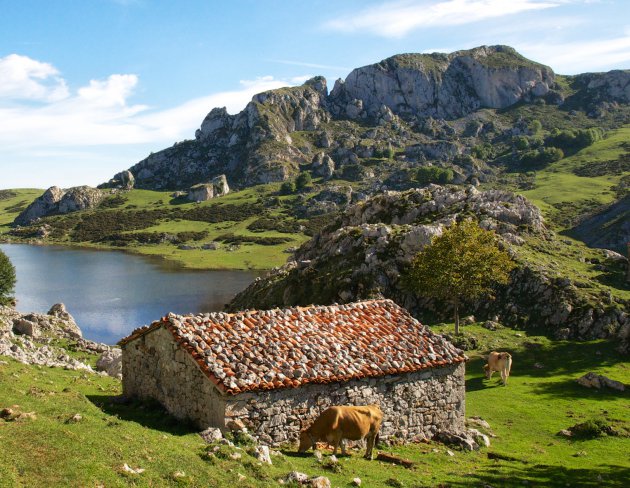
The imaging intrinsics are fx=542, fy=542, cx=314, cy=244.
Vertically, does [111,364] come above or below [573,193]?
below

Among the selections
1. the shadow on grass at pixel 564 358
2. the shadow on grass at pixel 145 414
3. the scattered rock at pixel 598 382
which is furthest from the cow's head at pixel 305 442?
the shadow on grass at pixel 564 358

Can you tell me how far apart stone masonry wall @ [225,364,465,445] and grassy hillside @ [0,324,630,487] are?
35.3 inches

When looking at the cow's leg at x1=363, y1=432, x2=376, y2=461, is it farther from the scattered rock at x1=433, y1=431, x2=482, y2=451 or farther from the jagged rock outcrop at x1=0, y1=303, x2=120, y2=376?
the jagged rock outcrop at x1=0, y1=303, x2=120, y2=376

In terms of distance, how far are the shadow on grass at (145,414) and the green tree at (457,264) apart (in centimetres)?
2623

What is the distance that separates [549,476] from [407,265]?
32.9 metres

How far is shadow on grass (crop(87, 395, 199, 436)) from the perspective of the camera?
18734mm

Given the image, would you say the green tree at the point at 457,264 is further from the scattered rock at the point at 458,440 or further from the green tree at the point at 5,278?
the green tree at the point at 5,278

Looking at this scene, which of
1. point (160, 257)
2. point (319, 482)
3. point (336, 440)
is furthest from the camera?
point (160, 257)

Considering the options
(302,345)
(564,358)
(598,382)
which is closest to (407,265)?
(564,358)

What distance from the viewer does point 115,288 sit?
107938 millimetres

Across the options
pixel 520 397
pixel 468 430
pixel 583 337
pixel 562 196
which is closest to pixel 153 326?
pixel 468 430

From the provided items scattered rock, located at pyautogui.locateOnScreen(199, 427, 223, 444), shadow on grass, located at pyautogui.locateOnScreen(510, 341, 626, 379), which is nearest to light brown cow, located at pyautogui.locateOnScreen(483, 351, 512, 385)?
shadow on grass, located at pyautogui.locateOnScreen(510, 341, 626, 379)

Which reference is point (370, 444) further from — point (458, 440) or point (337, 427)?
point (458, 440)

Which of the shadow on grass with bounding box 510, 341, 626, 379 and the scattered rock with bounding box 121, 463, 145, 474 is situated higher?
the scattered rock with bounding box 121, 463, 145, 474
